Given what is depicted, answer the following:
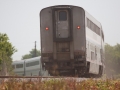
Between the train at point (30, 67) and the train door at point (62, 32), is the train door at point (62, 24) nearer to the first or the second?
the train door at point (62, 32)

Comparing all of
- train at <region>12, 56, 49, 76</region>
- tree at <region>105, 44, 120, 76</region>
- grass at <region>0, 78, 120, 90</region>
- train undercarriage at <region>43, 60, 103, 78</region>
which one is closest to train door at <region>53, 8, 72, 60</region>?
train undercarriage at <region>43, 60, 103, 78</region>

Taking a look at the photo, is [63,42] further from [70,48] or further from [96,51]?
[96,51]

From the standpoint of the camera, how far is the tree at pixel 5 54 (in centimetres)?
3638

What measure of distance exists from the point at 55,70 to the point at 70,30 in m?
2.71

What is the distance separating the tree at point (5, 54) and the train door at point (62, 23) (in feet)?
67.1

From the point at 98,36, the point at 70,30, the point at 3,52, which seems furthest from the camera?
the point at 3,52

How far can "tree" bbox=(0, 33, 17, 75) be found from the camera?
36.4 meters

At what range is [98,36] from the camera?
20156mm

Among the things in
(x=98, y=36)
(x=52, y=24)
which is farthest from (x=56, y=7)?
(x=98, y=36)

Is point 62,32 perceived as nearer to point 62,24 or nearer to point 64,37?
point 64,37

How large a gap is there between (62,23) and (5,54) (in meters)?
24.2

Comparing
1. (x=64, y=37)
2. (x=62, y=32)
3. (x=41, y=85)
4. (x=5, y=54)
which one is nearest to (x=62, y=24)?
(x=62, y=32)

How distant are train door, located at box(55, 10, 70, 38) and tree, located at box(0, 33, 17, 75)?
2046cm

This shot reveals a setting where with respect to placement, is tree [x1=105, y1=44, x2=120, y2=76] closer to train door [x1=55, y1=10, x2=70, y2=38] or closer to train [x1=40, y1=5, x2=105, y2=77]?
train [x1=40, y1=5, x2=105, y2=77]
